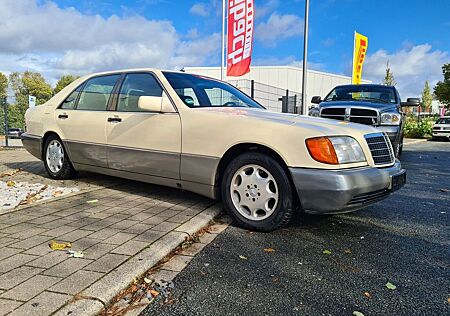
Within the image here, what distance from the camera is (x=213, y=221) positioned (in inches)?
145

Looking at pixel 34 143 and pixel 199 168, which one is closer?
pixel 199 168

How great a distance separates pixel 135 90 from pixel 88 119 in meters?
0.88

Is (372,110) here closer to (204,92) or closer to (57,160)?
(204,92)

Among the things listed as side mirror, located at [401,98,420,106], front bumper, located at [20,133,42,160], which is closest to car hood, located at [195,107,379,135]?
front bumper, located at [20,133,42,160]

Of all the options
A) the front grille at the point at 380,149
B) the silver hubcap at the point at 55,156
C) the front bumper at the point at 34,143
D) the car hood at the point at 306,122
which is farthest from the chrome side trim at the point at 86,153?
the front grille at the point at 380,149

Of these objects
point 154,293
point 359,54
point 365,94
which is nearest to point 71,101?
point 154,293

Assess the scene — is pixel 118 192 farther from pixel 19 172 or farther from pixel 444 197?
pixel 444 197

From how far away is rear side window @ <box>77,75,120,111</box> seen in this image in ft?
15.3

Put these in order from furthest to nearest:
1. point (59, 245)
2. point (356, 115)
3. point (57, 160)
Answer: point (356, 115)
point (57, 160)
point (59, 245)

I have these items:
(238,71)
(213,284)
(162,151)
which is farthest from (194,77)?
(238,71)

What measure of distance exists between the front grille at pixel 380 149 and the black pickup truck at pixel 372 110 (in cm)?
342

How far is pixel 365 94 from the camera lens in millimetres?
8289

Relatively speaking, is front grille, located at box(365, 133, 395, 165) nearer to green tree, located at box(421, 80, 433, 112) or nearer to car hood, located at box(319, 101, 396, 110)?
car hood, located at box(319, 101, 396, 110)

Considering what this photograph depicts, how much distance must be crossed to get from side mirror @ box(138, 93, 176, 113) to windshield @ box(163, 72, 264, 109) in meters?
0.17
